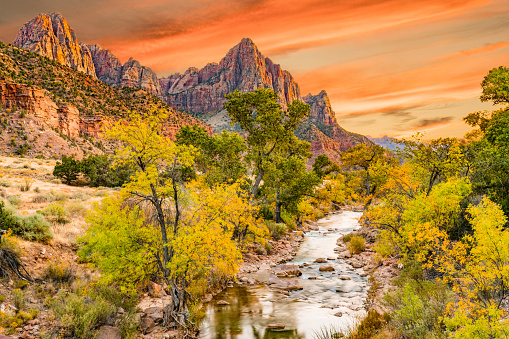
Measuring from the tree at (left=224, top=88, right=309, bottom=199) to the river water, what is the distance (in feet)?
31.0

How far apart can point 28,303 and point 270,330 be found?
356 inches

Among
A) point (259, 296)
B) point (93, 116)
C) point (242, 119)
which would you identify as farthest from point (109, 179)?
point (93, 116)

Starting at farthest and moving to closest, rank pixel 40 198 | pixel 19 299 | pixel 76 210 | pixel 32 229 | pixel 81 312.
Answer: pixel 40 198
pixel 76 210
pixel 32 229
pixel 81 312
pixel 19 299

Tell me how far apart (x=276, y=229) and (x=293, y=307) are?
14093mm

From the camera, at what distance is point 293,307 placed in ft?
45.7

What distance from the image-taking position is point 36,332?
855 cm

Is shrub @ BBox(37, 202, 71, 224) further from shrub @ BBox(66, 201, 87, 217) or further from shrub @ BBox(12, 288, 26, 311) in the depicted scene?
shrub @ BBox(12, 288, 26, 311)

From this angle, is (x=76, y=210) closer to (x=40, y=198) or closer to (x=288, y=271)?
(x=40, y=198)

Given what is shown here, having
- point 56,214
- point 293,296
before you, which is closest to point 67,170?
point 56,214

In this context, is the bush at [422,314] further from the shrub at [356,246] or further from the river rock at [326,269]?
the shrub at [356,246]

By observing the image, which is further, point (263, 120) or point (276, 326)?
point (263, 120)

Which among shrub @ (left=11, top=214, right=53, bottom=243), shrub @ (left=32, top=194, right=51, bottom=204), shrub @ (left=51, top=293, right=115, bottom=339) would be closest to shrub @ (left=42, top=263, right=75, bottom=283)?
shrub @ (left=51, top=293, right=115, bottom=339)

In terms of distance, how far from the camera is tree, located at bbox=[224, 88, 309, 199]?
2412 cm

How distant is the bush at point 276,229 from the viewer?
89.8 ft
